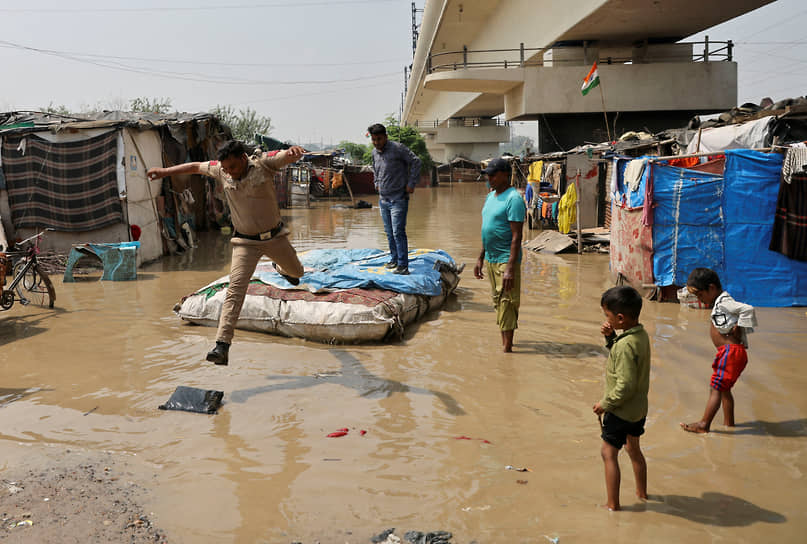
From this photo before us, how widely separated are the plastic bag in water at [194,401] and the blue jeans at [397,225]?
3.28 meters

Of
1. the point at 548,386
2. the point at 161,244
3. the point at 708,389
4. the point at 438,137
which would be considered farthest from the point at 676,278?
the point at 438,137

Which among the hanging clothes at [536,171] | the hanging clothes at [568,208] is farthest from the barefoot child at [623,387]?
the hanging clothes at [536,171]

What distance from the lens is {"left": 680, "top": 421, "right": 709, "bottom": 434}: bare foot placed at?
4094 millimetres

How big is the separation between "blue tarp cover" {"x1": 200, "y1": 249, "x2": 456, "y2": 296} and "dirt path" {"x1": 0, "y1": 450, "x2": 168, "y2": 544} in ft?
10.7

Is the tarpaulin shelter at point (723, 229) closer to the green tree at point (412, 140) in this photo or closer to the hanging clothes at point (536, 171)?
the hanging clothes at point (536, 171)

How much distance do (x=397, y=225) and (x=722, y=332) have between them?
4.16 metres

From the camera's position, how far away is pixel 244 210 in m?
5.16

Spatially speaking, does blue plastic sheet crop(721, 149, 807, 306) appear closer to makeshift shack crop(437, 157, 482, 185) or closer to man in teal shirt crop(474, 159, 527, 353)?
man in teal shirt crop(474, 159, 527, 353)

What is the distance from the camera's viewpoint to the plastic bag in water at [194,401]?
449cm

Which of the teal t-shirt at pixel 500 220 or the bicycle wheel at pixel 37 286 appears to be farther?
the bicycle wheel at pixel 37 286

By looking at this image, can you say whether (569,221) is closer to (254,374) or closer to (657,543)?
(254,374)

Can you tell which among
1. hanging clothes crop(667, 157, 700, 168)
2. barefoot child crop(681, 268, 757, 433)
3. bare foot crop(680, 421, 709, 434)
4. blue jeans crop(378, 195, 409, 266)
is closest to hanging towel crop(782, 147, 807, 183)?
hanging clothes crop(667, 157, 700, 168)

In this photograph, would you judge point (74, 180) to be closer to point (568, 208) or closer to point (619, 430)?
point (568, 208)

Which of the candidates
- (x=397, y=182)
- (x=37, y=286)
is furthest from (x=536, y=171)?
(x=37, y=286)
